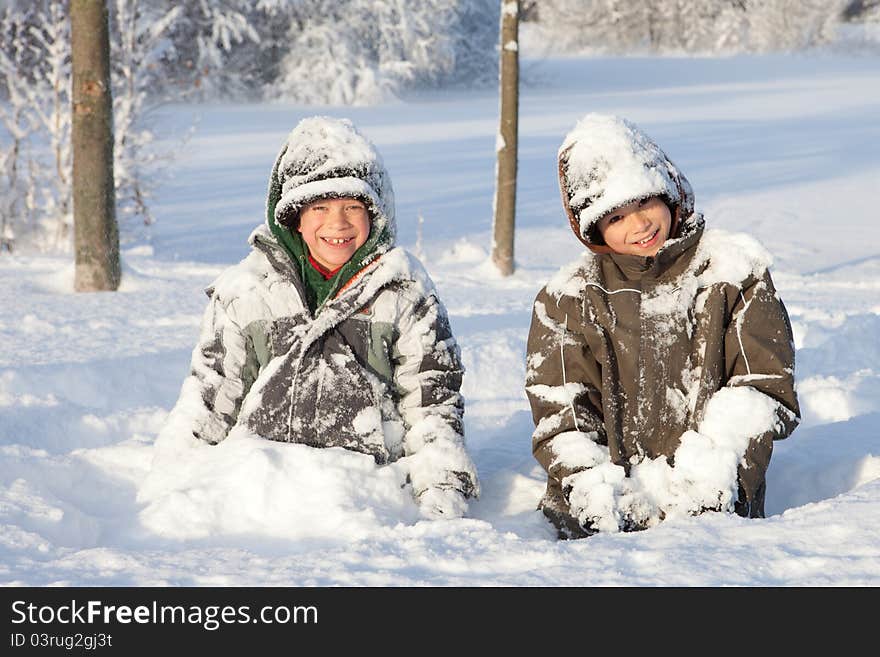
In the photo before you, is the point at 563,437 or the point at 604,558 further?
the point at 563,437

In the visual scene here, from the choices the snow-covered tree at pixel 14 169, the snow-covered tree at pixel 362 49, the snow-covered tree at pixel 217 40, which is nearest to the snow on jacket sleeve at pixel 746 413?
the snow-covered tree at pixel 14 169

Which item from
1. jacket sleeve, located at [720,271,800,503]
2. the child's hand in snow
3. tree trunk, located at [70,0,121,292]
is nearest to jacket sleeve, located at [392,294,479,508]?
the child's hand in snow

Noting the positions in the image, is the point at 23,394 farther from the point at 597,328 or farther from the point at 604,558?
the point at 604,558

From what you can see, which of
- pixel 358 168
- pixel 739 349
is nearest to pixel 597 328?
pixel 739 349

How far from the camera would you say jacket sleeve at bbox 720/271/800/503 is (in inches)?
127

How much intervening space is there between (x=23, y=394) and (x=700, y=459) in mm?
3016

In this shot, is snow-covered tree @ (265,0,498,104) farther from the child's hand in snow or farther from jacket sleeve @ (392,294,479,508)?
the child's hand in snow

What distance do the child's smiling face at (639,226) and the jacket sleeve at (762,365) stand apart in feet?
1.00

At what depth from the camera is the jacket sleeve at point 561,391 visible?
3.39 metres

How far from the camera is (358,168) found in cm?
360

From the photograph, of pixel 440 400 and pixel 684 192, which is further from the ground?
pixel 684 192

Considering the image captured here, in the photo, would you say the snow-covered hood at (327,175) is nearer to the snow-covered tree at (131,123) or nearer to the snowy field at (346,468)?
the snowy field at (346,468)

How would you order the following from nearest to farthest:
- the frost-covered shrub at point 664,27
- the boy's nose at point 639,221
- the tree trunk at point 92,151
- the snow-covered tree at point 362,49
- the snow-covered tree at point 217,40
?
1. the boy's nose at point 639,221
2. the tree trunk at point 92,151
3. the snow-covered tree at point 217,40
4. the snow-covered tree at point 362,49
5. the frost-covered shrub at point 664,27
